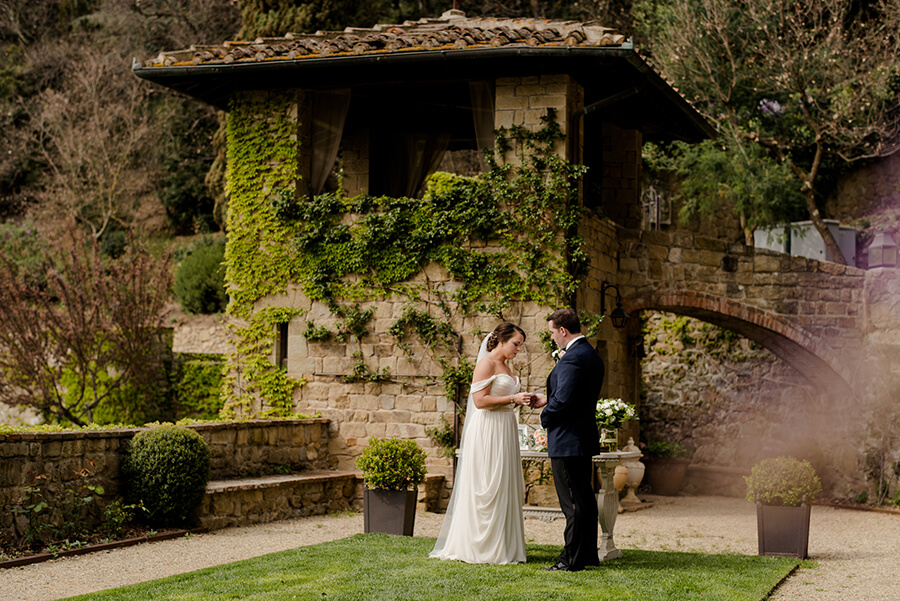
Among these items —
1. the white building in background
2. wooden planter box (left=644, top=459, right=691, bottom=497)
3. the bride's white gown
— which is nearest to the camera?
the bride's white gown

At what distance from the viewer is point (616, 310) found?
40.6 ft

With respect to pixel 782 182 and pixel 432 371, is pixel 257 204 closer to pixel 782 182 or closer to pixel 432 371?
pixel 432 371

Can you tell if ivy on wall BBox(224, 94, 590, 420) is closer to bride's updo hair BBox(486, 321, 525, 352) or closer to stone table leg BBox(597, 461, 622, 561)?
stone table leg BBox(597, 461, 622, 561)

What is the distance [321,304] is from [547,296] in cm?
287

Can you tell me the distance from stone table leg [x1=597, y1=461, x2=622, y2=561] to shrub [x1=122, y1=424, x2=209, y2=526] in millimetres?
3686

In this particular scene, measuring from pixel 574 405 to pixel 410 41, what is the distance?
238 inches

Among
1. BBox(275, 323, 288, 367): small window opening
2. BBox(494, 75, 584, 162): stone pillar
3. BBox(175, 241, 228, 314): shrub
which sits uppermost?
BBox(494, 75, 584, 162): stone pillar

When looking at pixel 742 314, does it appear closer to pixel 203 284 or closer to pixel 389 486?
pixel 389 486

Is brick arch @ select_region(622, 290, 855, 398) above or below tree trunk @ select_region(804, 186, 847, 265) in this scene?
below

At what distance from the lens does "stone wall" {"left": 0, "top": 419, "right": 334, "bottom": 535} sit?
293 inches

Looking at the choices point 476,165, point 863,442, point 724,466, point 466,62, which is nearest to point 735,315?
point 863,442

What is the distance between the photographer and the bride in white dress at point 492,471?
679 centimetres

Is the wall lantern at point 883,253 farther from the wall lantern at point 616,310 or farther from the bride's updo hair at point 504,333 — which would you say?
the bride's updo hair at point 504,333

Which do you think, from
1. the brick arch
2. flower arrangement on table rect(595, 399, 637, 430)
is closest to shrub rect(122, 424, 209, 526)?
flower arrangement on table rect(595, 399, 637, 430)
